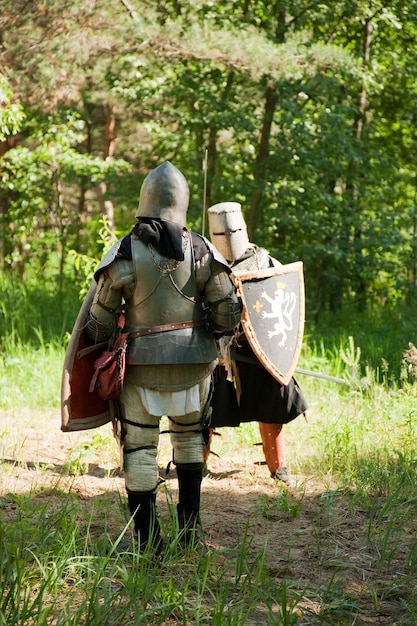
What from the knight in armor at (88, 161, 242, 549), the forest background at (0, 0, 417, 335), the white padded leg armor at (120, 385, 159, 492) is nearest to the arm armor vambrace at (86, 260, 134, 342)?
the knight in armor at (88, 161, 242, 549)

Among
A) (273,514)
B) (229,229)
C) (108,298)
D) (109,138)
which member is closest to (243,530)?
(273,514)

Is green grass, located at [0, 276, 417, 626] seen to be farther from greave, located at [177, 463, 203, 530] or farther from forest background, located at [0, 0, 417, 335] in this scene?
forest background, located at [0, 0, 417, 335]

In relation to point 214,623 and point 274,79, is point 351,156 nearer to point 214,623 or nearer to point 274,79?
point 274,79

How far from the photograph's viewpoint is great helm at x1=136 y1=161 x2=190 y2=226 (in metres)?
3.14

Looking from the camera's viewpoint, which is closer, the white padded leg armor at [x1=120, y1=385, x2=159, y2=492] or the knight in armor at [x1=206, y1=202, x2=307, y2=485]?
the white padded leg armor at [x1=120, y1=385, x2=159, y2=492]

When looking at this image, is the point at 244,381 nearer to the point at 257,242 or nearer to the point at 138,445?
the point at 138,445

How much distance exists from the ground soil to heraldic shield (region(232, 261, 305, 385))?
0.63 meters

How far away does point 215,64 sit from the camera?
8117 millimetres

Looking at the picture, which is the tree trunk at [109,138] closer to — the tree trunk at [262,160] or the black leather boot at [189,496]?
the tree trunk at [262,160]

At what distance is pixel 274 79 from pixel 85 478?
16.9 feet

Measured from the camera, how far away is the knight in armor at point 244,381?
4.11 m

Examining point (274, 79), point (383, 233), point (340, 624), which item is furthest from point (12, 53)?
point (340, 624)

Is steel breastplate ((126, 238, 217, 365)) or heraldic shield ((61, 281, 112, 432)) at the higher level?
steel breastplate ((126, 238, 217, 365))

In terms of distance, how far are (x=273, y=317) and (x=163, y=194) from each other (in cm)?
111
